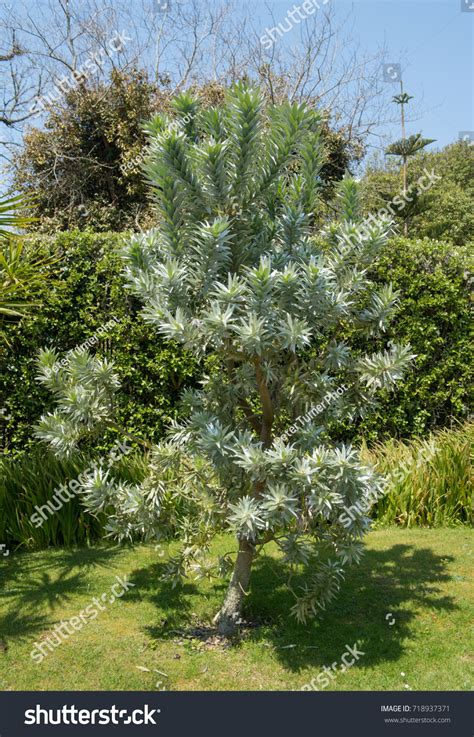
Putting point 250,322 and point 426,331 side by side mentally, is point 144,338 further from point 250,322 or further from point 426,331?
point 250,322

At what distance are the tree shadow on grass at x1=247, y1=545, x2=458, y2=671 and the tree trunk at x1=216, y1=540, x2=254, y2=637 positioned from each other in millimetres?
176

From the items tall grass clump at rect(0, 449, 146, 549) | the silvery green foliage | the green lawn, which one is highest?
the silvery green foliage

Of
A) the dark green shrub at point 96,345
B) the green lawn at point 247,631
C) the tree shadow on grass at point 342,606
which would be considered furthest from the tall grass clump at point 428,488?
the dark green shrub at point 96,345

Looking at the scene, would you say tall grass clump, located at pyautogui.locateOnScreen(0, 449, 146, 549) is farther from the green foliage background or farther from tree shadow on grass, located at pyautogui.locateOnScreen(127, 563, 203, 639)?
tree shadow on grass, located at pyautogui.locateOnScreen(127, 563, 203, 639)

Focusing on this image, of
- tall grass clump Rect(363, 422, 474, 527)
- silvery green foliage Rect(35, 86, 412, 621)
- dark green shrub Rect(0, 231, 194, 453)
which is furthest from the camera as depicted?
dark green shrub Rect(0, 231, 194, 453)

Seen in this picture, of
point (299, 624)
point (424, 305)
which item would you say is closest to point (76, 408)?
point (299, 624)

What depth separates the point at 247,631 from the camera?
4.56m

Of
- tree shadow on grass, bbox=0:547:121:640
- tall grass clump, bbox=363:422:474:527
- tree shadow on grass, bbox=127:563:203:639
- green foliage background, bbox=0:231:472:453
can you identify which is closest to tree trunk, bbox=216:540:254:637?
tree shadow on grass, bbox=127:563:203:639

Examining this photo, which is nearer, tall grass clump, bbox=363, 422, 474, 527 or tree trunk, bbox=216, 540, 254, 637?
tree trunk, bbox=216, 540, 254, 637

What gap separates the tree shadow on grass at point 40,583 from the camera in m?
4.86

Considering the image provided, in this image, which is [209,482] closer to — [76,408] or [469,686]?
[76,408]

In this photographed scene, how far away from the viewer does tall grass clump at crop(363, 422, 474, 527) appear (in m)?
7.00

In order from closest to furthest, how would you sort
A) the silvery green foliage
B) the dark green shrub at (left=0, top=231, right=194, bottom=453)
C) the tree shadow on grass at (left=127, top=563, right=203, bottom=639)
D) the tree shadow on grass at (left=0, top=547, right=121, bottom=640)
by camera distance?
1. the silvery green foliage
2. the tree shadow on grass at (left=127, top=563, right=203, bottom=639)
3. the tree shadow on grass at (left=0, top=547, right=121, bottom=640)
4. the dark green shrub at (left=0, top=231, right=194, bottom=453)

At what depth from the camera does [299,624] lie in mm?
4645
